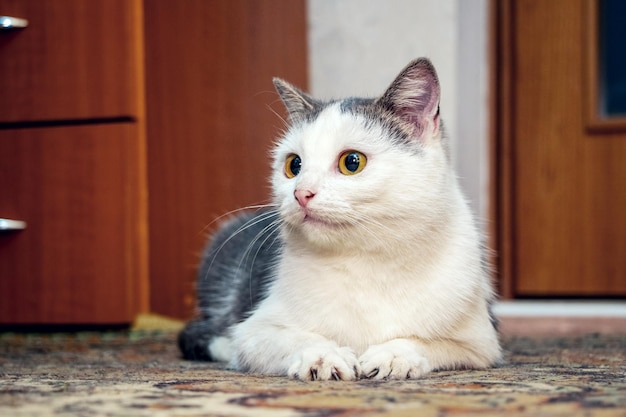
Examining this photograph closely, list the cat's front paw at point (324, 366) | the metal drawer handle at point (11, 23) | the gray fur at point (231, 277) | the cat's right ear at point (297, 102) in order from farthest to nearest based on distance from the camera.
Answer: the metal drawer handle at point (11, 23), the gray fur at point (231, 277), the cat's right ear at point (297, 102), the cat's front paw at point (324, 366)

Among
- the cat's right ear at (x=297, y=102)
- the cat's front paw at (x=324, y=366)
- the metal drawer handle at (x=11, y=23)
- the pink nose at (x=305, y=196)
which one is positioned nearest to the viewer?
the cat's front paw at (x=324, y=366)

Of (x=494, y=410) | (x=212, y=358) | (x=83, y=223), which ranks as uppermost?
(x=83, y=223)

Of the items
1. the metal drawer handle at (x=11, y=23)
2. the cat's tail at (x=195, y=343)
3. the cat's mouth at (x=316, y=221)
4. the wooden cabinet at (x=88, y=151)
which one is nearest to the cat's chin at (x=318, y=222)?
the cat's mouth at (x=316, y=221)

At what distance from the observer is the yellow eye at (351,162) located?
1273 millimetres

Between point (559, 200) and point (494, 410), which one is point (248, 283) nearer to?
point (494, 410)

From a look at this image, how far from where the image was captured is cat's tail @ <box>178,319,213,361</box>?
1633 millimetres

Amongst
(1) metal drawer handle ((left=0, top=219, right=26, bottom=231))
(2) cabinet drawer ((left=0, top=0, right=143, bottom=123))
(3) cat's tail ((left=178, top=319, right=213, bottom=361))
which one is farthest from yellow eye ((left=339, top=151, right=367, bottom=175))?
(1) metal drawer handle ((left=0, top=219, right=26, bottom=231))

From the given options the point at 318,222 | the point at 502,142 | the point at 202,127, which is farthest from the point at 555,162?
the point at 318,222

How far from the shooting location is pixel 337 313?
128 centimetres

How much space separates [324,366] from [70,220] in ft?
3.94

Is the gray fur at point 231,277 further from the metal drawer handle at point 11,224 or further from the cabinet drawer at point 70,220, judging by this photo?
the metal drawer handle at point 11,224

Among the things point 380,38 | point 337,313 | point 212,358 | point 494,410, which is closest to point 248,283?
point 212,358

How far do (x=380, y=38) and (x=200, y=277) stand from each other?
107 centimetres

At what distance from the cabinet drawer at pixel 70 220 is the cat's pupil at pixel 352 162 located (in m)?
0.95
